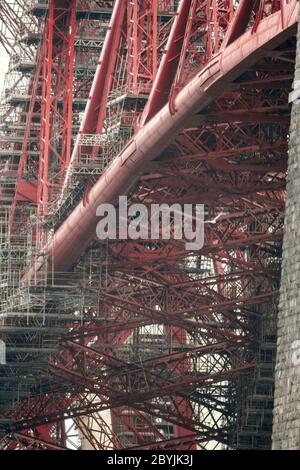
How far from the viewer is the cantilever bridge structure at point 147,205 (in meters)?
89.2

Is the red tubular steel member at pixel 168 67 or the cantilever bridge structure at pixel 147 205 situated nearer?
the red tubular steel member at pixel 168 67

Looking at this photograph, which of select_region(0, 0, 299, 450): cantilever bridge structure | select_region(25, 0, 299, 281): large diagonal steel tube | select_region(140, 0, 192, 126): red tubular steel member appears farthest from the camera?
select_region(0, 0, 299, 450): cantilever bridge structure

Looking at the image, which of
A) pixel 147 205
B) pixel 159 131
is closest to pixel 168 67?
pixel 159 131

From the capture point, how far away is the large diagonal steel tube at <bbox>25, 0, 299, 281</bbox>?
3125 inches

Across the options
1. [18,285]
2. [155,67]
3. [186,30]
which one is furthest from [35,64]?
[186,30]

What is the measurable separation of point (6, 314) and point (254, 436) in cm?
1066

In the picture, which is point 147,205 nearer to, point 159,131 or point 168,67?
point 159,131

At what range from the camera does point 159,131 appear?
90.6m

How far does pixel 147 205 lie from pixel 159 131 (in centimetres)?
993

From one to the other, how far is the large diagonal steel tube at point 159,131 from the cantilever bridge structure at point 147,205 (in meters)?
0.07

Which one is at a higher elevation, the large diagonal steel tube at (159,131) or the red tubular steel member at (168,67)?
the red tubular steel member at (168,67)

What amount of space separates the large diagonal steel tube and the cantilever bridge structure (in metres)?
0.07

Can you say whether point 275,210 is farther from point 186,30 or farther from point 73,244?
point 186,30

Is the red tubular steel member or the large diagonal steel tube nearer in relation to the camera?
the large diagonal steel tube
